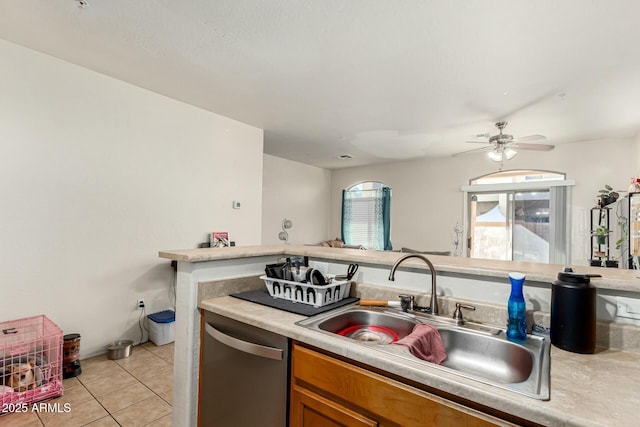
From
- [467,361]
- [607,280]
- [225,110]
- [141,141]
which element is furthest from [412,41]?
[141,141]

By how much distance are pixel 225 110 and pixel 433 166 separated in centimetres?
414

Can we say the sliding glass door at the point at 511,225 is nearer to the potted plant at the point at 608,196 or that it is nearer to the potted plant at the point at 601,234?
the potted plant at the point at 608,196

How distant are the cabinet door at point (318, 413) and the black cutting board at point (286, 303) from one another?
1.03 ft

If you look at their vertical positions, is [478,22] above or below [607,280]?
above

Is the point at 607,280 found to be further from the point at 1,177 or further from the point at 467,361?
the point at 1,177

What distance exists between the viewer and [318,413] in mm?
1024

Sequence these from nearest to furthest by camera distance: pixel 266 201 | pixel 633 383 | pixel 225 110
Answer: pixel 633 383, pixel 225 110, pixel 266 201

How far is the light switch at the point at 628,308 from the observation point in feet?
3.32

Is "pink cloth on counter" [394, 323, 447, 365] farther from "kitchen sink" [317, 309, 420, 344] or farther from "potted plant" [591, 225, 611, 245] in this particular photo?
"potted plant" [591, 225, 611, 245]

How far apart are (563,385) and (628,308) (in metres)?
0.52

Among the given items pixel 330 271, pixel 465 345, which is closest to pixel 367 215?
pixel 330 271

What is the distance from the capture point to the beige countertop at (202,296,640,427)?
65cm

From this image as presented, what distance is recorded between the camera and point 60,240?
2506mm

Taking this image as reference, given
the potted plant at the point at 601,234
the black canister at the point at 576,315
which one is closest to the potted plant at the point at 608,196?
the potted plant at the point at 601,234
